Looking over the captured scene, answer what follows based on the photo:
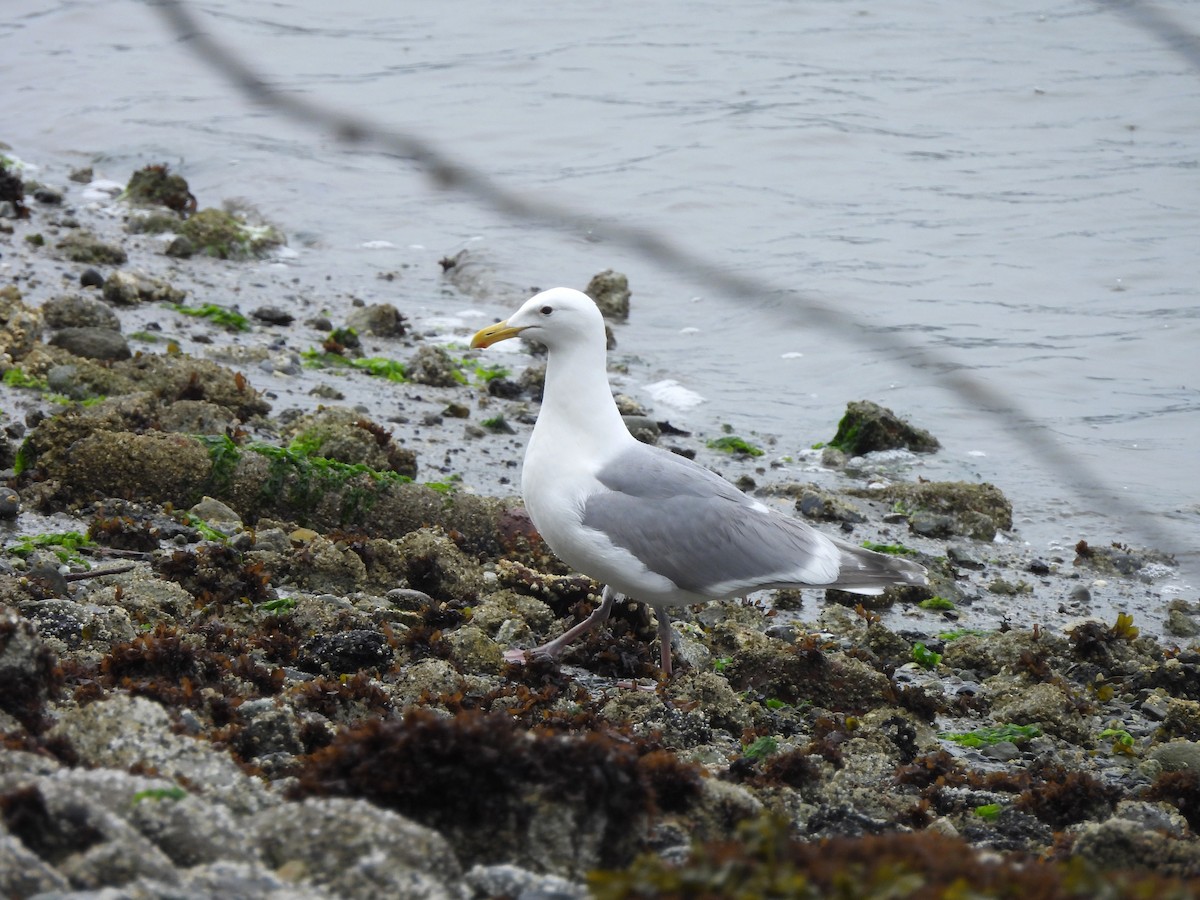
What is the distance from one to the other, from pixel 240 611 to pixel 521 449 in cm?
308

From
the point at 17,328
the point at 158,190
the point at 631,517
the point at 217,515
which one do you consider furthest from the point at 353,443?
the point at 158,190

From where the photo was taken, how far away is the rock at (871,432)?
30.0ft

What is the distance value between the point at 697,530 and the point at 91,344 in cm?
457

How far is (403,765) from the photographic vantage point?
325cm

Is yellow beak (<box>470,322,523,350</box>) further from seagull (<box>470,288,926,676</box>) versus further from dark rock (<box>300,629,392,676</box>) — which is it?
dark rock (<box>300,629,392,676</box>)

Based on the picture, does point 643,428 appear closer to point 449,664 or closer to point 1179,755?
point 449,664

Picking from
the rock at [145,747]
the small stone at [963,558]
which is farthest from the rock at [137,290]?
the rock at [145,747]

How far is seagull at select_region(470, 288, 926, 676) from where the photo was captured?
570cm

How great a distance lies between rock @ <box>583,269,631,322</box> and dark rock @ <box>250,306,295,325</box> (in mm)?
2595

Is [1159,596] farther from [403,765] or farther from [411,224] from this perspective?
[411,224]

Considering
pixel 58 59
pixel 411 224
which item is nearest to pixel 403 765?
pixel 411 224

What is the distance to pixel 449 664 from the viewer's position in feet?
17.3

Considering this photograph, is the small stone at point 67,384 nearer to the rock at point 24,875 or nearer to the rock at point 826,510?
the rock at point 826,510

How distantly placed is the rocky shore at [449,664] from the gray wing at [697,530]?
338 millimetres
